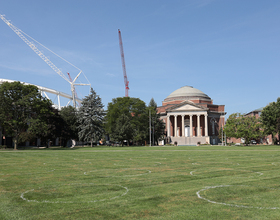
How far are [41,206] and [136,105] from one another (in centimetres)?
8197

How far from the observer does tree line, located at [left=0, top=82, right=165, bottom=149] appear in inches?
2154

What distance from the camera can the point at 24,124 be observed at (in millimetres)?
55281

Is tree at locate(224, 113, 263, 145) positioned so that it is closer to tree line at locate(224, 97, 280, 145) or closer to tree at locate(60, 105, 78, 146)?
tree line at locate(224, 97, 280, 145)

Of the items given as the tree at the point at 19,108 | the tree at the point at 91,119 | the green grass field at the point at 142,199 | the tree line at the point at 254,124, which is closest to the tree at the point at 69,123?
the tree at the point at 91,119

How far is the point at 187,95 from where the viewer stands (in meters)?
118

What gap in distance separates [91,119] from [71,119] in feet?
24.4

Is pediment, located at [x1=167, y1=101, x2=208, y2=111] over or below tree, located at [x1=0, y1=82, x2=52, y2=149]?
over

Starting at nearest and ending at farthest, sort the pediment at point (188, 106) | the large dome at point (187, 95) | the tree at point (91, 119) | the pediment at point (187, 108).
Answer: the tree at point (91, 119)
the pediment at point (188, 106)
the pediment at point (187, 108)
the large dome at point (187, 95)

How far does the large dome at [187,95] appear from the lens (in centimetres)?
11719

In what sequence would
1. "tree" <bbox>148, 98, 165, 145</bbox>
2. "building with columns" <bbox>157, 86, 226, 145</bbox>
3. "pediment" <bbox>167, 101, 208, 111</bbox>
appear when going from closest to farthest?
"tree" <bbox>148, 98, 165, 145</bbox>
"building with columns" <bbox>157, 86, 226, 145</bbox>
"pediment" <bbox>167, 101, 208, 111</bbox>

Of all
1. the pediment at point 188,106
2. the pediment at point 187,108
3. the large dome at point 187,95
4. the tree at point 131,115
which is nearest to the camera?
the tree at point 131,115

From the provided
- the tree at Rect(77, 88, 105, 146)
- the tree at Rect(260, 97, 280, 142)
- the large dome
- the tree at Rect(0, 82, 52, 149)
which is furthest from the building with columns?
the tree at Rect(0, 82, 52, 149)

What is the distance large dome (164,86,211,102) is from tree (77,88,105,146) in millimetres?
49574

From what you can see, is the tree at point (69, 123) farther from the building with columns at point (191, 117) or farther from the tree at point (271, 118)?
the tree at point (271, 118)
